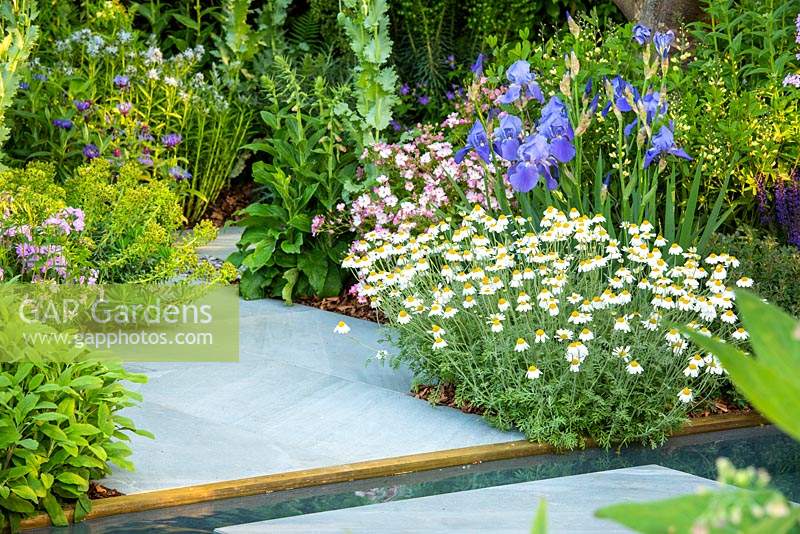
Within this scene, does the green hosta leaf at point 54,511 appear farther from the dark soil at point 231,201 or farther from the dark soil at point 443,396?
the dark soil at point 231,201

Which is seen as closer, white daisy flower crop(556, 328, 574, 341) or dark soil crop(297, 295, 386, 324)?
white daisy flower crop(556, 328, 574, 341)

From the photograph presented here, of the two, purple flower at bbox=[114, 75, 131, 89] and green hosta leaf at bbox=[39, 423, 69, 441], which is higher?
purple flower at bbox=[114, 75, 131, 89]

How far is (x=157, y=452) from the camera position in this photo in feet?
13.2

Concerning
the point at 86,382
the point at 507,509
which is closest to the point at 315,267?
the point at 86,382

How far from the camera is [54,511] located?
346 cm

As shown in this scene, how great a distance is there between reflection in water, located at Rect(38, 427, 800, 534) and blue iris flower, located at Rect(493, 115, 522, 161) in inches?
50.0

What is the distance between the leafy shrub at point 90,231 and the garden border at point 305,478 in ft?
3.99

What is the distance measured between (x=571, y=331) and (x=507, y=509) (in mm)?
1208

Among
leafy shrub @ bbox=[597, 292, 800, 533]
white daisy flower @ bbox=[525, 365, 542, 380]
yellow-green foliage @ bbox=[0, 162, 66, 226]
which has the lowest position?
white daisy flower @ bbox=[525, 365, 542, 380]

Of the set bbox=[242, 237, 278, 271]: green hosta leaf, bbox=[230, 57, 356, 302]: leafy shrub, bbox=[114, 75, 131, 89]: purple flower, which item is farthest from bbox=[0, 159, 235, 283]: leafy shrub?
bbox=[114, 75, 131, 89]: purple flower

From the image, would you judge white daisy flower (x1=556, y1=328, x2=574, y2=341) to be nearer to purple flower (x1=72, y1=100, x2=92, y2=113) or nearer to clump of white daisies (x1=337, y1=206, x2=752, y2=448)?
clump of white daisies (x1=337, y1=206, x2=752, y2=448)

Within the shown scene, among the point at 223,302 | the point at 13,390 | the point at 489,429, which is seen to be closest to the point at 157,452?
the point at 13,390

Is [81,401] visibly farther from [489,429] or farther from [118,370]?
[489,429]

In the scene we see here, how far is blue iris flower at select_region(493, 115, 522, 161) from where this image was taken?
15.3ft
